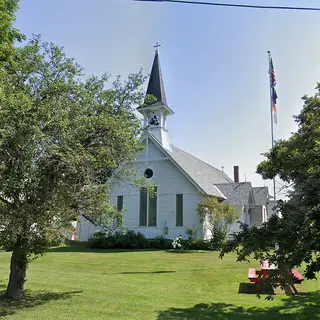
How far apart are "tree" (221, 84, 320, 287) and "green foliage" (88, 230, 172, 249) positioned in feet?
54.6

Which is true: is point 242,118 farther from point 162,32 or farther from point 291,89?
point 162,32

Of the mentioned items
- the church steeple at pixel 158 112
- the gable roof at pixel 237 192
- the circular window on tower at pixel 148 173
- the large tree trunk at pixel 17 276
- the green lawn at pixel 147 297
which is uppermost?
the church steeple at pixel 158 112

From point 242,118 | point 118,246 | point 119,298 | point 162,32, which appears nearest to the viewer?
point 119,298

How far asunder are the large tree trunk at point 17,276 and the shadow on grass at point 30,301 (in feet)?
0.61

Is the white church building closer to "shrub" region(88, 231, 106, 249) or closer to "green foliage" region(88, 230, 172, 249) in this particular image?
"green foliage" region(88, 230, 172, 249)

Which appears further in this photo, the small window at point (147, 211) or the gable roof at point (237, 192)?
the gable roof at point (237, 192)

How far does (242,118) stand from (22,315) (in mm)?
12711

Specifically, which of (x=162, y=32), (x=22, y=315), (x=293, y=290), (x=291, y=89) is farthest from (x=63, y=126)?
(x=291, y=89)

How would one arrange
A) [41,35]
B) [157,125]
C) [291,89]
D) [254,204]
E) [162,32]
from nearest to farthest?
[41,35]
[162,32]
[291,89]
[157,125]
[254,204]

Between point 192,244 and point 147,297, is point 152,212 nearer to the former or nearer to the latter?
point 192,244

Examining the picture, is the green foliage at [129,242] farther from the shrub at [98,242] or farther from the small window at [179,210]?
the small window at [179,210]

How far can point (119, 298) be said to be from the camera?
8.33 m

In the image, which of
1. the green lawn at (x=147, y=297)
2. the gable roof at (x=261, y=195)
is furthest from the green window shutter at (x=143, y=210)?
the gable roof at (x=261, y=195)

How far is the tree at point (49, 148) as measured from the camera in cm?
684
